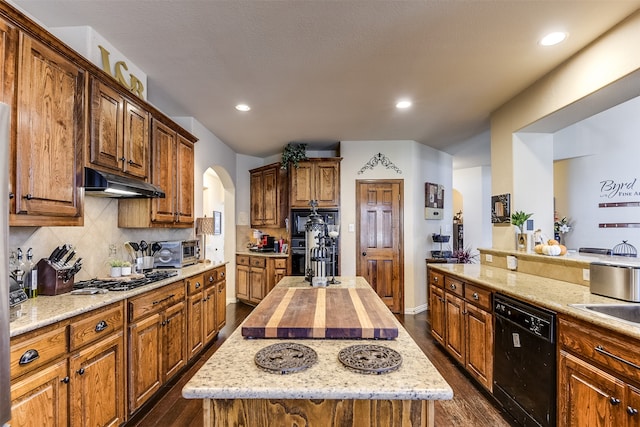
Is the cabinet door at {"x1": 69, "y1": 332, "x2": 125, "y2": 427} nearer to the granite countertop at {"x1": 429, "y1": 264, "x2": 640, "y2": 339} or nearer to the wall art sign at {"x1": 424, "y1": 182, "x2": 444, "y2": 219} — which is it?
the granite countertop at {"x1": 429, "y1": 264, "x2": 640, "y2": 339}

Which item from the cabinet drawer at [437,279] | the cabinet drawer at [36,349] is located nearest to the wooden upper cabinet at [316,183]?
the cabinet drawer at [437,279]

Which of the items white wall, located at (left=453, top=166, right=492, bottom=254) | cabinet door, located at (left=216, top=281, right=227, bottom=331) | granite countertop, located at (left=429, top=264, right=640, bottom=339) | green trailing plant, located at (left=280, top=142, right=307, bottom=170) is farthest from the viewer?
white wall, located at (left=453, top=166, right=492, bottom=254)

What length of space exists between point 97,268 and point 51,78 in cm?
150

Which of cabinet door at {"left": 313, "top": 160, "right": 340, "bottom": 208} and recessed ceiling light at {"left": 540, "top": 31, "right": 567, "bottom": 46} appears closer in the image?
recessed ceiling light at {"left": 540, "top": 31, "right": 567, "bottom": 46}

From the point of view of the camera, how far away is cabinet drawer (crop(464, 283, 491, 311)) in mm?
→ 2510

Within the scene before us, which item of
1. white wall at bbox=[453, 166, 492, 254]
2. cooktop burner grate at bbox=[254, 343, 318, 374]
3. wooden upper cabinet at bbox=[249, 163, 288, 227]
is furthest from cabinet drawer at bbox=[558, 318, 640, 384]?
white wall at bbox=[453, 166, 492, 254]

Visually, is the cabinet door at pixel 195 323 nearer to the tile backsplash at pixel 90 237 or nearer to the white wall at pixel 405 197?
the tile backsplash at pixel 90 237

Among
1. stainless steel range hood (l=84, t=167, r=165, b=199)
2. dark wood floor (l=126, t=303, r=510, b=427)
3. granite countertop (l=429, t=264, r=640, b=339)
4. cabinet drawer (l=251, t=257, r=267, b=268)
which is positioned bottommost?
dark wood floor (l=126, t=303, r=510, b=427)

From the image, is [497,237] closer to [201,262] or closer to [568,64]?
[568,64]

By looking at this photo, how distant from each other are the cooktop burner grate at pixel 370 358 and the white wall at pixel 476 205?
735 centimetres

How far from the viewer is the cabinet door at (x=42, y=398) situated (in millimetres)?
1364

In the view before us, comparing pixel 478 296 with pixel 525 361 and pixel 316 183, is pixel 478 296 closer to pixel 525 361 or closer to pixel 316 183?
pixel 525 361

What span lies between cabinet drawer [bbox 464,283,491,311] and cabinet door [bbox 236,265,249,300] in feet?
12.1

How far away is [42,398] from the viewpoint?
4.88 feet
